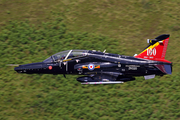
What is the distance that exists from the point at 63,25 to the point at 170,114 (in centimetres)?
1356

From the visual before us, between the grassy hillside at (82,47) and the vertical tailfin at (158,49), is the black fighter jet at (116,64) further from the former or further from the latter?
the grassy hillside at (82,47)

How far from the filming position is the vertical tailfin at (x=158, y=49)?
67.5 feet

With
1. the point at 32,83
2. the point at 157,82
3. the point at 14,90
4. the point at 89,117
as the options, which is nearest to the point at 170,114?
the point at 157,82

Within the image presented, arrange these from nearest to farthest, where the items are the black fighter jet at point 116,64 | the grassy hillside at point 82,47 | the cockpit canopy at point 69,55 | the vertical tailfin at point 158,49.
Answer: the black fighter jet at point 116,64 → the vertical tailfin at point 158,49 → the cockpit canopy at point 69,55 → the grassy hillside at point 82,47

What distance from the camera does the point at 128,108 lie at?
22641mm

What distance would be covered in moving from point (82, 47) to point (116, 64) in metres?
6.02

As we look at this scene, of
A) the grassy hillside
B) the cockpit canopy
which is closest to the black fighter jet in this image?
the cockpit canopy

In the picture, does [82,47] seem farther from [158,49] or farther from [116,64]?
[158,49]

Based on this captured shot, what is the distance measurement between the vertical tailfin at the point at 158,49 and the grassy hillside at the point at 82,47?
12.0 feet

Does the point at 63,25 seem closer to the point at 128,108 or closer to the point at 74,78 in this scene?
the point at 74,78

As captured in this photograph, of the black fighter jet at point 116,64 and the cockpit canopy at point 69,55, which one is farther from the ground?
the cockpit canopy at point 69,55

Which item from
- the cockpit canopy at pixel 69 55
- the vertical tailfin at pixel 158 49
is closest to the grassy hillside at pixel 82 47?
the cockpit canopy at pixel 69 55

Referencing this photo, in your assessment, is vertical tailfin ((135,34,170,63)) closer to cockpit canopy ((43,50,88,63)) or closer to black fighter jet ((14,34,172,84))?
black fighter jet ((14,34,172,84))

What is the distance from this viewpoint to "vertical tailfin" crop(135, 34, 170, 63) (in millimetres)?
20562
